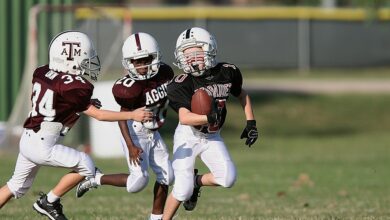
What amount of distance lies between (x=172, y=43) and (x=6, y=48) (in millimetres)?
15469

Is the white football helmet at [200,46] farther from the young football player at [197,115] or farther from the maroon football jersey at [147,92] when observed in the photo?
the maroon football jersey at [147,92]

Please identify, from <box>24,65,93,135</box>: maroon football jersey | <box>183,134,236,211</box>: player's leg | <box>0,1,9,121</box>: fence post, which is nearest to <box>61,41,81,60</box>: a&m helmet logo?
<box>24,65,93,135</box>: maroon football jersey

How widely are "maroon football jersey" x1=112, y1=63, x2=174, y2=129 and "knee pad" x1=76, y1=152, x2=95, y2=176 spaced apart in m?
0.58

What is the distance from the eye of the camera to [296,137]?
2352cm

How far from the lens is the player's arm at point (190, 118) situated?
855cm

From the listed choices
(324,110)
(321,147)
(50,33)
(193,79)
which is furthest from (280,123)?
(193,79)

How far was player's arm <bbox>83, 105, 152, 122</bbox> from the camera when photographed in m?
8.49

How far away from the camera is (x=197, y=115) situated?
28.2ft

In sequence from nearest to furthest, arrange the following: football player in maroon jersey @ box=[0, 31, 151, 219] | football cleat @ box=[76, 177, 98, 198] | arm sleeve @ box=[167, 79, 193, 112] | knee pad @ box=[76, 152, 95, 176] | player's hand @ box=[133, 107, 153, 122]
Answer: player's hand @ box=[133, 107, 153, 122], football player in maroon jersey @ box=[0, 31, 151, 219], knee pad @ box=[76, 152, 95, 176], arm sleeve @ box=[167, 79, 193, 112], football cleat @ box=[76, 177, 98, 198]

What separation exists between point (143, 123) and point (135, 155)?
352 millimetres

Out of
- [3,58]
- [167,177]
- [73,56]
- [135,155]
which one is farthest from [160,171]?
A: [3,58]

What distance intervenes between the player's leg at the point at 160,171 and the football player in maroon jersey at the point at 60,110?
0.68 meters

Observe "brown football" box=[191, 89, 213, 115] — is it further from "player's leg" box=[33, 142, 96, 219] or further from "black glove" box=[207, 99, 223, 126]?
"player's leg" box=[33, 142, 96, 219]

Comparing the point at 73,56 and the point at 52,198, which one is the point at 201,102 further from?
the point at 52,198
